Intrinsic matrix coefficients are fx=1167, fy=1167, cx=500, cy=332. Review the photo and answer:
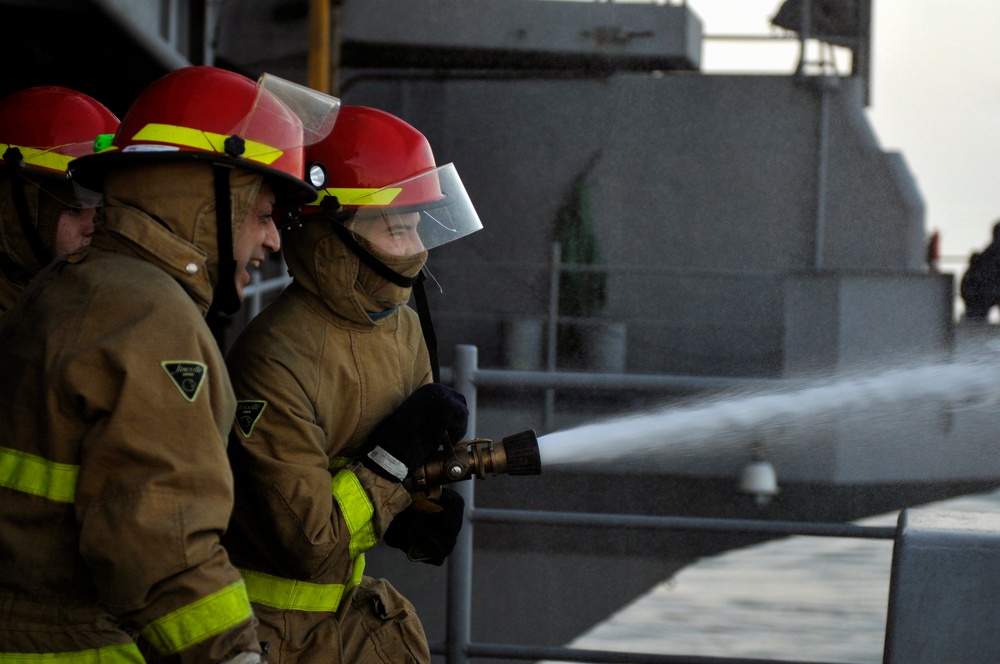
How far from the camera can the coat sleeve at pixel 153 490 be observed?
4.77 ft

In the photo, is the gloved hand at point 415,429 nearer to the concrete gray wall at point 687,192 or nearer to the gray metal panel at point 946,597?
the gray metal panel at point 946,597

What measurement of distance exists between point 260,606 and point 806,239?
36.5ft

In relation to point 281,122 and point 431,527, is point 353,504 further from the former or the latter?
point 281,122

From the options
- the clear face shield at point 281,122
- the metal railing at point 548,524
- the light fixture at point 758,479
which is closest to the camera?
the clear face shield at point 281,122

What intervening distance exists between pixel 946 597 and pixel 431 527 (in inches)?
40.5

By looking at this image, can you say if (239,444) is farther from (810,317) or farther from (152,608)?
(810,317)

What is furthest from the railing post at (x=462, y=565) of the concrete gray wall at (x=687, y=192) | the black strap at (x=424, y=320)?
the concrete gray wall at (x=687, y=192)

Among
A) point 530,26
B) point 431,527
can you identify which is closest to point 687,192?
point 530,26

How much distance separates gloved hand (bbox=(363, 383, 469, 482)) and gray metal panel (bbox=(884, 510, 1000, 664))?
956 mm

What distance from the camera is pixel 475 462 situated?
2.18m

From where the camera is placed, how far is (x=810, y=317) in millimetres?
8867

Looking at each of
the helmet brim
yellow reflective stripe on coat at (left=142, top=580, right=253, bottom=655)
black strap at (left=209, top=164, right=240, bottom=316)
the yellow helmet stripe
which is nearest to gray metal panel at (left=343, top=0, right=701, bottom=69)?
the yellow helmet stripe

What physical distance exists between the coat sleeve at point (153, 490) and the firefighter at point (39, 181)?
3.10 ft

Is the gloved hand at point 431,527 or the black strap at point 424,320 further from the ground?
the black strap at point 424,320
